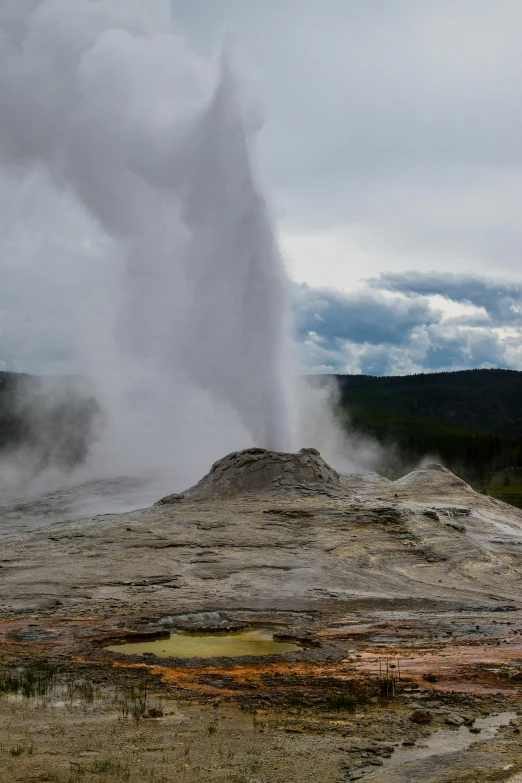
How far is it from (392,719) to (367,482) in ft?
95.5

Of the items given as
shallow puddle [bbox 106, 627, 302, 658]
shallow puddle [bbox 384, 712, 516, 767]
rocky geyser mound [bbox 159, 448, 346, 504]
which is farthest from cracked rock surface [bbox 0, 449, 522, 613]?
shallow puddle [bbox 384, 712, 516, 767]

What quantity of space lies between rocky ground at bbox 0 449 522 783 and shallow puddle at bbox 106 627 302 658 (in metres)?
0.45

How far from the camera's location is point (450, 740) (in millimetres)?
8258

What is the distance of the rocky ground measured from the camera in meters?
7.75

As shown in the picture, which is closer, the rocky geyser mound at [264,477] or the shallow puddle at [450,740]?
the shallow puddle at [450,740]

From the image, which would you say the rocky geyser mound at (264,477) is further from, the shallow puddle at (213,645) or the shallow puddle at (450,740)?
the shallow puddle at (450,740)

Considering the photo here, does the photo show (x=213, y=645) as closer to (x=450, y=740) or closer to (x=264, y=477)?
(x=450, y=740)

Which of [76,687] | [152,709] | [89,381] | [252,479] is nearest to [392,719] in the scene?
[152,709]

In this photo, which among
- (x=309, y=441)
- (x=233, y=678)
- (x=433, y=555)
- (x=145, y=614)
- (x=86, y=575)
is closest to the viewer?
(x=233, y=678)

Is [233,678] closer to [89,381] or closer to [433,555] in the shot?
[433,555]

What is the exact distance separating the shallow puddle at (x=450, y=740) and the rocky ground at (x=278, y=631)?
3cm

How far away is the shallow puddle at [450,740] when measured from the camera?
7.76 meters

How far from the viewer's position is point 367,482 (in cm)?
3784

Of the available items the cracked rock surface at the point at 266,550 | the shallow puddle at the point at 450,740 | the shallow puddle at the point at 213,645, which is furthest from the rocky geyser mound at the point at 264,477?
the shallow puddle at the point at 450,740
